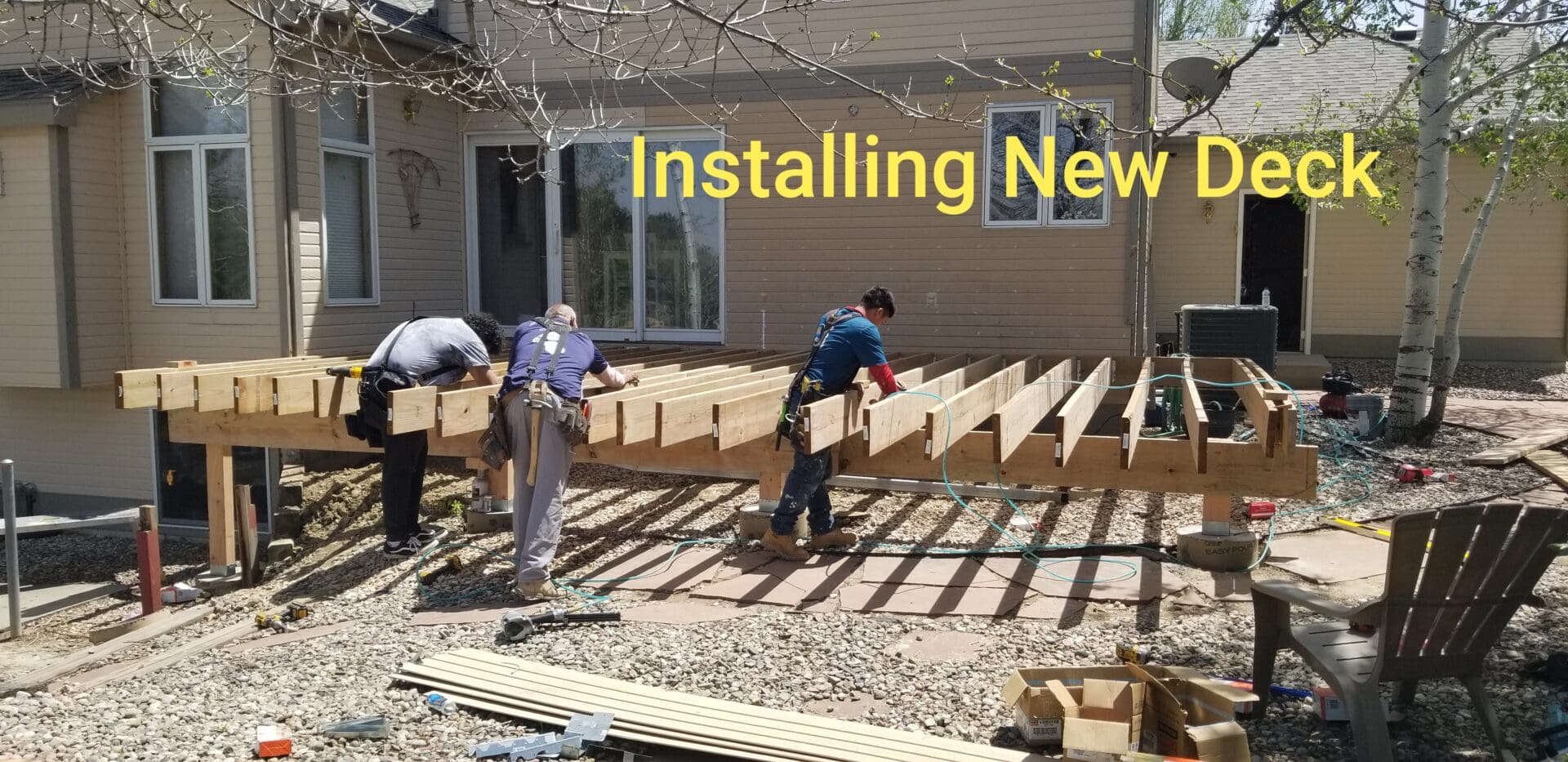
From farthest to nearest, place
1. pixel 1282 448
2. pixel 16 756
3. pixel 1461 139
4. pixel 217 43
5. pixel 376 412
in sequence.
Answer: pixel 1461 139 < pixel 217 43 < pixel 376 412 < pixel 1282 448 < pixel 16 756

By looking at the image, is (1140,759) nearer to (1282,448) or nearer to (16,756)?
(1282,448)

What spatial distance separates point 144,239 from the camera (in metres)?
9.80

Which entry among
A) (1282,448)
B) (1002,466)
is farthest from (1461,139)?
(1002,466)

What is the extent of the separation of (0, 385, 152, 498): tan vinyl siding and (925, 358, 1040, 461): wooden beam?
25.6ft

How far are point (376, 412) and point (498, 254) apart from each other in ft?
16.5

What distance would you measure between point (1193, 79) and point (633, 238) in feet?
21.7

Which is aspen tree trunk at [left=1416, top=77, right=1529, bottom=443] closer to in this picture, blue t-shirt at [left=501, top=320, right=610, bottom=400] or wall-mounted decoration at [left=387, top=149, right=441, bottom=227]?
blue t-shirt at [left=501, top=320, right=610, bottom=400]

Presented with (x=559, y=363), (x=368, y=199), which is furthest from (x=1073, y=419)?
(x=368, y=199)

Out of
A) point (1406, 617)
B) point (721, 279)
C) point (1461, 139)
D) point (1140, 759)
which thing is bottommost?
point (1140, 759)

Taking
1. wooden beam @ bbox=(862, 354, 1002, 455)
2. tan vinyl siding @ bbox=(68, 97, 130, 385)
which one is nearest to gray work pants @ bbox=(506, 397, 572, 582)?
wooden beam @ bbox=(862, 354, 1002, 455)

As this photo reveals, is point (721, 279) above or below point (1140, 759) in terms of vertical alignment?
above

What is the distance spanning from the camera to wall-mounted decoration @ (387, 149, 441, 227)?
1046 cm

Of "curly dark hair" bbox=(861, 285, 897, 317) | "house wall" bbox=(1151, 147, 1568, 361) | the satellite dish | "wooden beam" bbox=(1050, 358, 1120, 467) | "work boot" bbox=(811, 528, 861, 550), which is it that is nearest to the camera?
the satellite dish

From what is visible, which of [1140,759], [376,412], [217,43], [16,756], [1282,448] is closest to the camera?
[1140,759]
